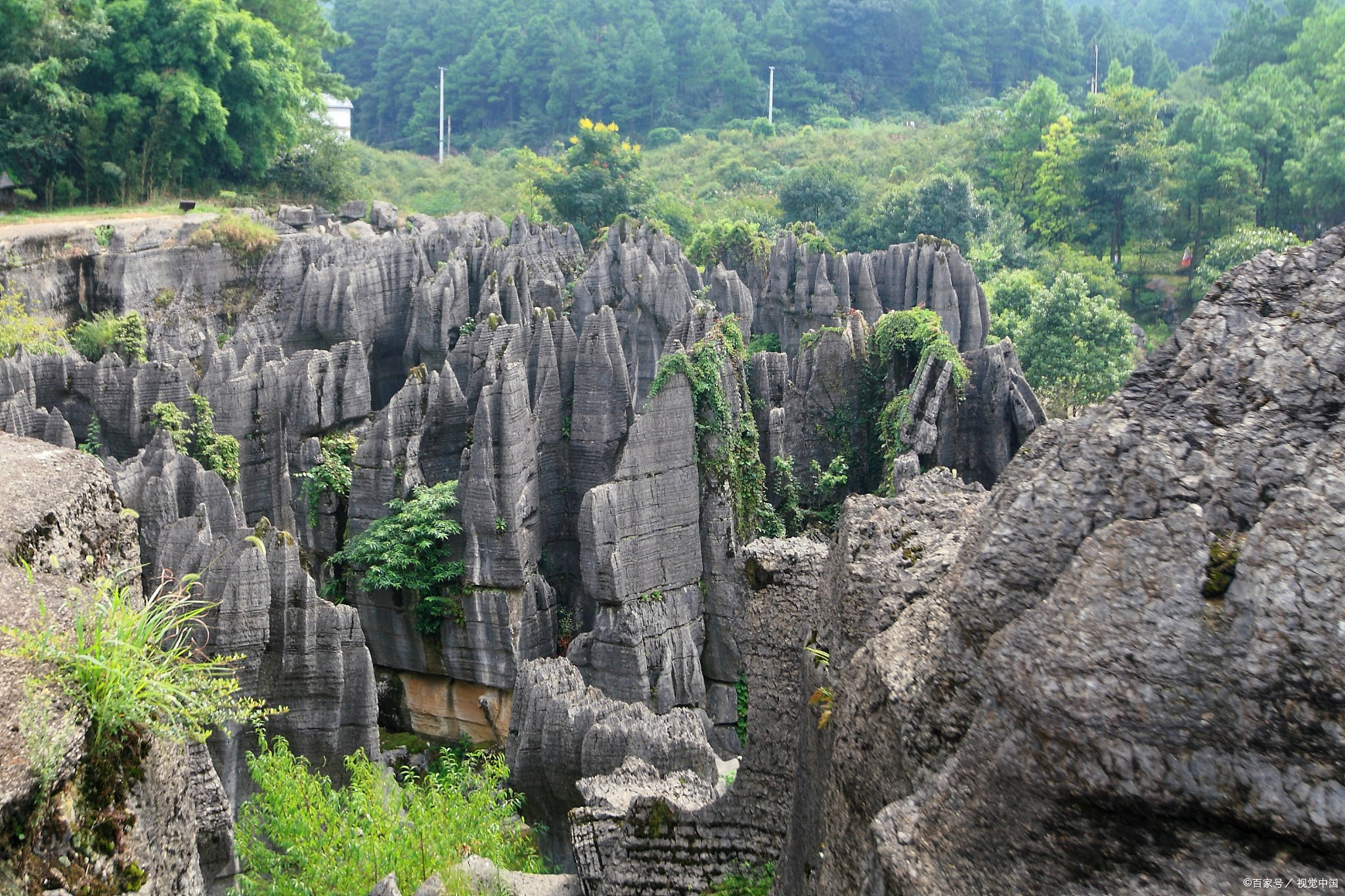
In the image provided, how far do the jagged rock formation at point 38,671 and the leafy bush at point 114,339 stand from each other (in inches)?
526

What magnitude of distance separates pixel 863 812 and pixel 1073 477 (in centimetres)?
147

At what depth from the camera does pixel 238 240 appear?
2616cm

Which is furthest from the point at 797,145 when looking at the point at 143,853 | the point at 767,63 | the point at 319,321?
the point at 143,853

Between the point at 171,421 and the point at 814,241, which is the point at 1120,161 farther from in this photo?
the point at 171,421

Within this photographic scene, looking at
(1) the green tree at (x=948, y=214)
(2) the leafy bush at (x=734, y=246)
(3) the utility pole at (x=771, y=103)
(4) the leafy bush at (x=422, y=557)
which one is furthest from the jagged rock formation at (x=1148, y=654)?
(3) the utility pole at (x=771, y=103)

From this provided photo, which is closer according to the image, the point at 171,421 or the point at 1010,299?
the point at 171,421

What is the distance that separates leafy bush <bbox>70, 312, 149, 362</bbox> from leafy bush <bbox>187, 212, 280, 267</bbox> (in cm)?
574

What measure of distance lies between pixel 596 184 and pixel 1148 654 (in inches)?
1424

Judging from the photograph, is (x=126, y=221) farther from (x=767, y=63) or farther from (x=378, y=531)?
(x=767, y=63)

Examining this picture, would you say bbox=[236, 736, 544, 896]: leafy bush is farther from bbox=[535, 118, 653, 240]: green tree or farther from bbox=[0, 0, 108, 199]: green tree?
bbox=[535, 118, 653, 240]: green tree

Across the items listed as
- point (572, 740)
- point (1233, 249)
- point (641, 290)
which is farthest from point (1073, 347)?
point (572, 740)

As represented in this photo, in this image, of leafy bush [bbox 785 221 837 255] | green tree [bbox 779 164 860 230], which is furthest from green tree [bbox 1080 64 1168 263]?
leafy bush [bbox 785 221 837 255]

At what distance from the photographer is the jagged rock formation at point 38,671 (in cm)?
421

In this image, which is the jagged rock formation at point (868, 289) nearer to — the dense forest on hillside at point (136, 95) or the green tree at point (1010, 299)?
the green tree at point (1010, 299)
